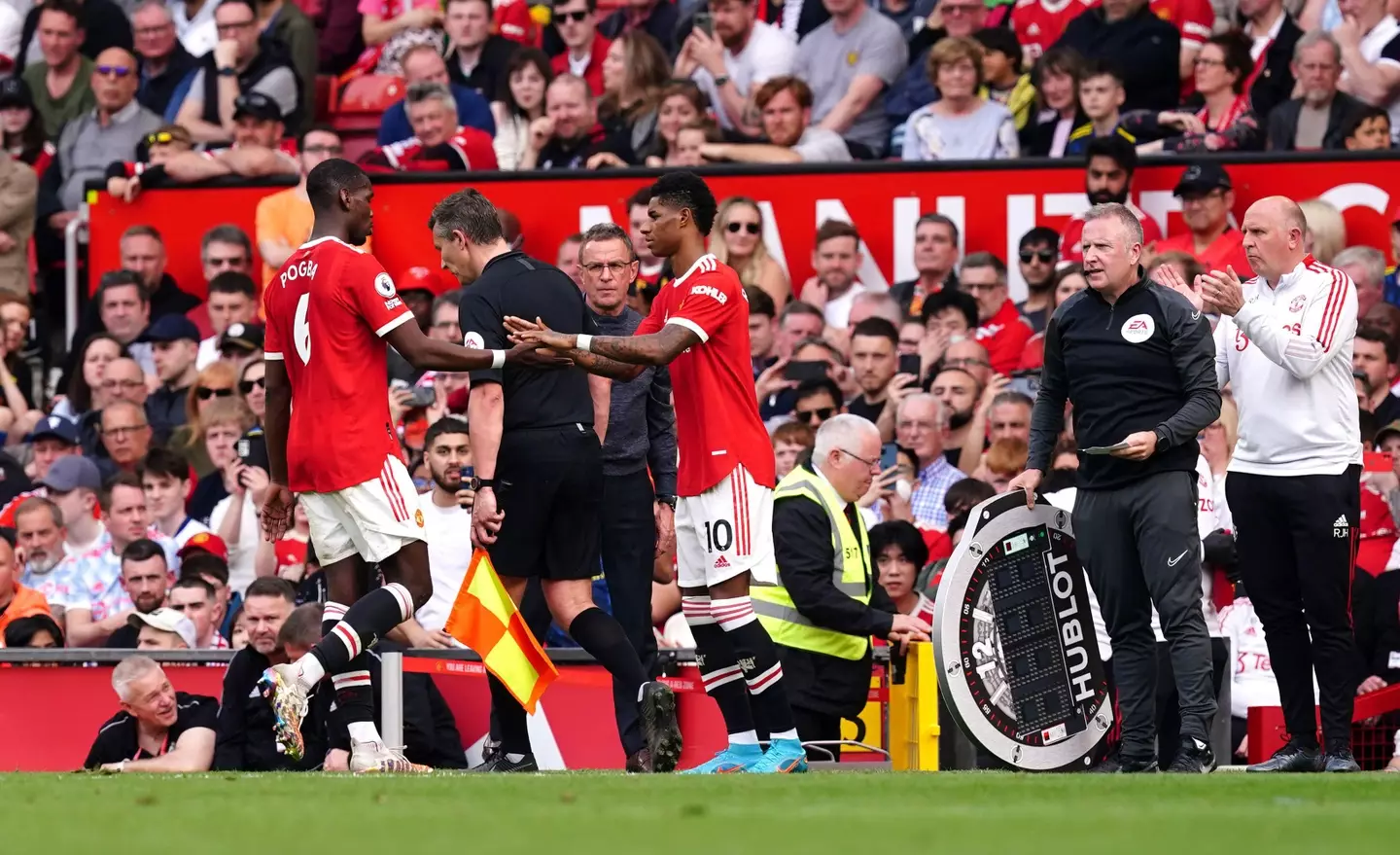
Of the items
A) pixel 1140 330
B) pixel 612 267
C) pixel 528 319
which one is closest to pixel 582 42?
pixel 612 267

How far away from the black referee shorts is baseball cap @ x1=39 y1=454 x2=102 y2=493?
17.5 ft

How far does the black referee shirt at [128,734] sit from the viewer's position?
10766mm

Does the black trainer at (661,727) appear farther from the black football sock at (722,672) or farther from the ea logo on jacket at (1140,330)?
the ea logo on jacket at (1140,330)

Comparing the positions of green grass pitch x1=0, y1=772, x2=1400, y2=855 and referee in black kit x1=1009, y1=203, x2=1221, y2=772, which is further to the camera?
referee in black kit x1=1009, y1=203, x2=1221, y2=772

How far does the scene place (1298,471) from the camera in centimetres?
917

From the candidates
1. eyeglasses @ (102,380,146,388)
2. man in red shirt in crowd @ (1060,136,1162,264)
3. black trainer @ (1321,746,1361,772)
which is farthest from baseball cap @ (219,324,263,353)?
black trainer @ (1321,746,1361,772)

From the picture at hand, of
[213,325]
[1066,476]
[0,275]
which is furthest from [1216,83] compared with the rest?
[0,275]

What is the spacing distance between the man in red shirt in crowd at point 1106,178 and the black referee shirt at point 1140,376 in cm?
467

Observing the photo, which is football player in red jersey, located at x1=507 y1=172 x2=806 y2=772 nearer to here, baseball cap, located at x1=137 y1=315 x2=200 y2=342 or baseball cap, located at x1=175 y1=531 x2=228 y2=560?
baseball cap, located at x1=175 y1=531 x2=228 y2=560

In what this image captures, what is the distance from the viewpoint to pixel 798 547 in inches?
407

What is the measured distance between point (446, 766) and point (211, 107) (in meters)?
7.84

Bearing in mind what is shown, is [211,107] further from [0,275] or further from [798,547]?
[798,547]

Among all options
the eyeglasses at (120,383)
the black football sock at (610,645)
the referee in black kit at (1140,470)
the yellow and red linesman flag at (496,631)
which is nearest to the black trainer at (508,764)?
the yellow and red linesman flag at (496,631)

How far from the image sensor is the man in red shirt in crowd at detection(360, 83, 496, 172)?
15656mm
